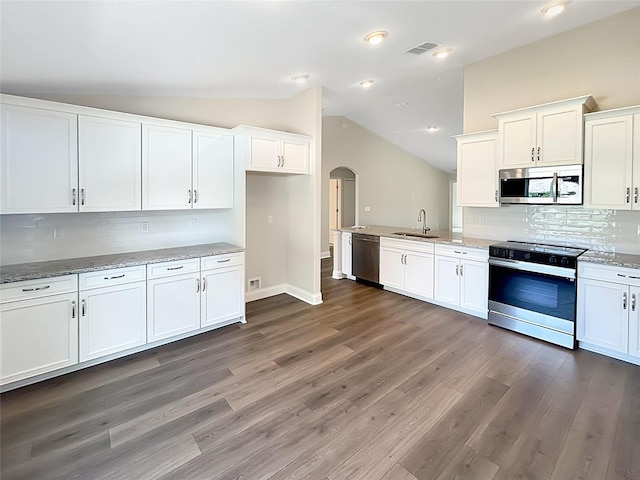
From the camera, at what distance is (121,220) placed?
138 inches

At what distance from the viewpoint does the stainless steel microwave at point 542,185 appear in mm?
3291

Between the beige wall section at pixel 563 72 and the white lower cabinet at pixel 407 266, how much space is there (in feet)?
5.98

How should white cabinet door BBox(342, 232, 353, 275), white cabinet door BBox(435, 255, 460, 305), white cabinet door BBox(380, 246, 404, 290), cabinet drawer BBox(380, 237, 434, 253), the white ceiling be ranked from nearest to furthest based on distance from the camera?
1. the white ceiling
2. white cabinet door BBox(435, 255, 460, 305)
3. cabinet drawer BBox(380, 237, 434, 253)
4. white cabinet door BBox(380, 246, 404, 290)
5. white cabinet door BBox(342, 232, 353, 275)

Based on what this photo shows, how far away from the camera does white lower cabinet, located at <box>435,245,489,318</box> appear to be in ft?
12.9

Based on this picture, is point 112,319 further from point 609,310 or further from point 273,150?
point 609,310

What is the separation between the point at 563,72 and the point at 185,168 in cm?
440

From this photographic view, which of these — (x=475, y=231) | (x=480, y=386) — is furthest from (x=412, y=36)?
(x=480, y=386)

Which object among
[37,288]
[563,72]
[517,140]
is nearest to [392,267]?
[517,140]

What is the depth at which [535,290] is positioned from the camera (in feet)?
11.3

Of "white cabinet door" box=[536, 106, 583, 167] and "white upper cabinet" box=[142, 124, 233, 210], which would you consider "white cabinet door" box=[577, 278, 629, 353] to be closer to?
"white cabinet door" box=[536, 106, 583, 167]

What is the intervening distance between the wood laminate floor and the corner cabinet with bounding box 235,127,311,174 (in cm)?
210

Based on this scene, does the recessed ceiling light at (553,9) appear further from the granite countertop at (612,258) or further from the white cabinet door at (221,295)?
the white cabinet door at (221,295)

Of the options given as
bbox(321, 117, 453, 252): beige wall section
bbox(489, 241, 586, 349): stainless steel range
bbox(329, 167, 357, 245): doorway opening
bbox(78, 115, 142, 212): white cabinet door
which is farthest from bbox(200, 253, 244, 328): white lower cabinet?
bbox(329, 167, 357, 245): doorway opening

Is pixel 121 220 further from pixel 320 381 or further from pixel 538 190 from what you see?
pixel 538 190
